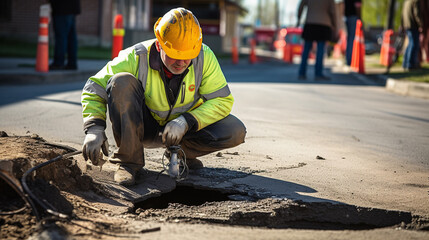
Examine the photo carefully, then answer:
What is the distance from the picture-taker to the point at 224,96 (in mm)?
4059

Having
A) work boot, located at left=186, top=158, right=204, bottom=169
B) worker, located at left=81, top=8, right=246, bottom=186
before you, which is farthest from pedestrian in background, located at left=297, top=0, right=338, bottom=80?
worker, located at left=81, top=8, right=246, bottom=186

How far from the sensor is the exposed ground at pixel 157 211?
289 centimetres

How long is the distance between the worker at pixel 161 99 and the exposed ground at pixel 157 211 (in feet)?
0.74

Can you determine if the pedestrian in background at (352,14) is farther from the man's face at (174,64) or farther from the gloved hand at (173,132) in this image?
the gloved hand at (173,132)

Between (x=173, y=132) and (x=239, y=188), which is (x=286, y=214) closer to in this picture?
(x=239, y=188)

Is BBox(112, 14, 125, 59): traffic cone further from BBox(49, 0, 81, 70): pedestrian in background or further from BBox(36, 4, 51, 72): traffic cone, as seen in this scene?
BBox(36, 4, 51, 72): traffic cone

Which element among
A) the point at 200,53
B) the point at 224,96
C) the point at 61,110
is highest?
the point at 200,53

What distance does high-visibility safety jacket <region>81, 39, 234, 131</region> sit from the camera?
12.4 feet

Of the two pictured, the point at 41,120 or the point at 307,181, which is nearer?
the point at 307,181

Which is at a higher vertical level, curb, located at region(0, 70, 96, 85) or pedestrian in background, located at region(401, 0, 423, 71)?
pedestrian in background, located at region(401, 0, 423, 71)

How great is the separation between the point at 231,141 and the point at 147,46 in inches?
35.9

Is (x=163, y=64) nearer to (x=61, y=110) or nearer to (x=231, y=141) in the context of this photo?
(x=231, y=141)

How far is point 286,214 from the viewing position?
11.6 feet

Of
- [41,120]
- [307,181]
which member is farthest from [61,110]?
[307,181]
